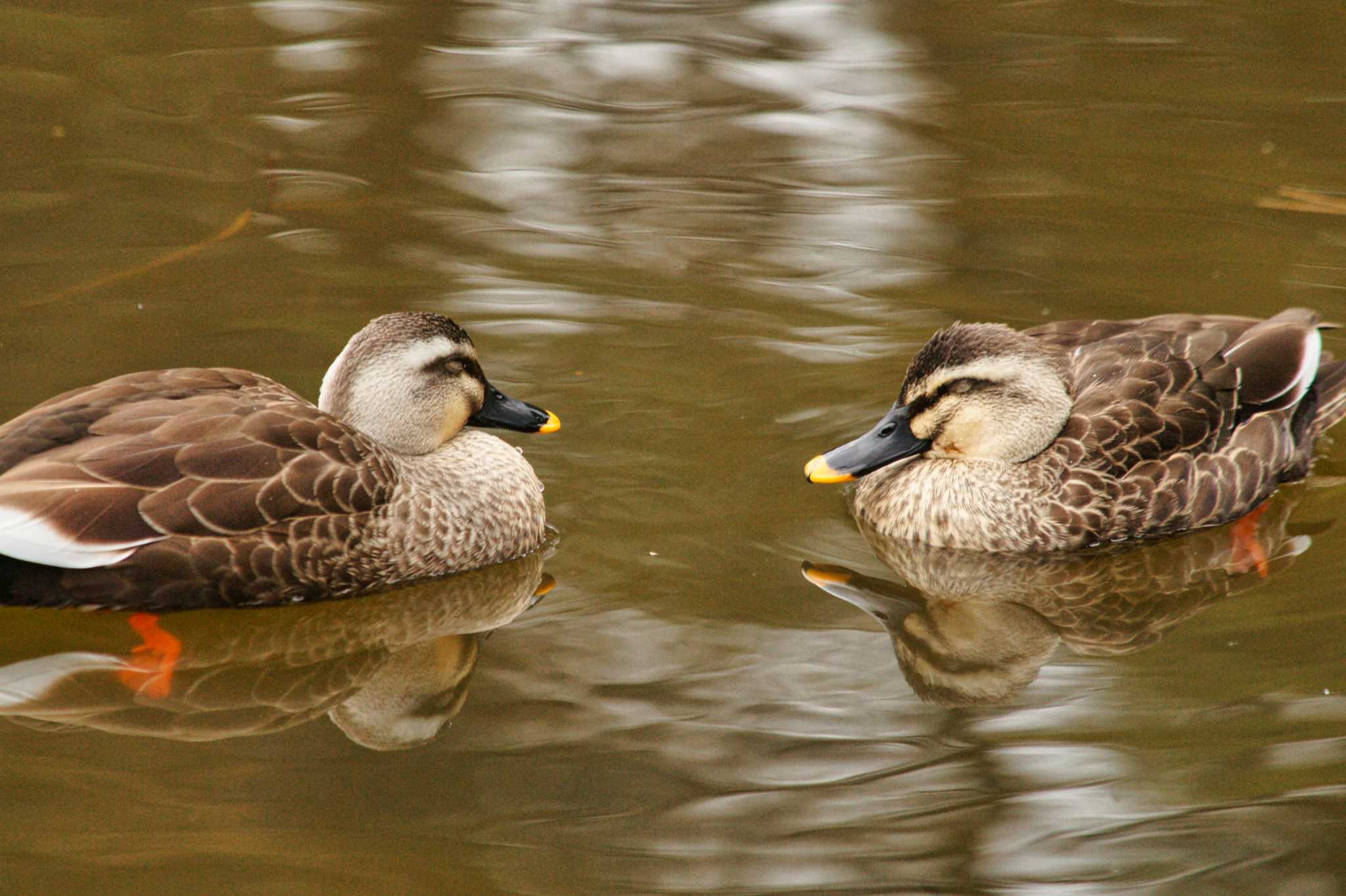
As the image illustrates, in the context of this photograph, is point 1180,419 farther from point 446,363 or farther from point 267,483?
point 267,483

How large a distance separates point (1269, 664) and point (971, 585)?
1332 millimetres

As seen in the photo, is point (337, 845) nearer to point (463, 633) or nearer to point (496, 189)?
point (463, 633)

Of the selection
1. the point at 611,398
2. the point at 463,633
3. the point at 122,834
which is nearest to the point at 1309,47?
the point at 611,398

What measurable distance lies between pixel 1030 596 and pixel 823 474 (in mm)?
1054

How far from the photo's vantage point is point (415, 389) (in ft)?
24.0

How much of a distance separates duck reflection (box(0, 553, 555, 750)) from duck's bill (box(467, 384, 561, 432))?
85cm

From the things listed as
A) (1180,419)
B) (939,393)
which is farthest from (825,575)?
(1180,419)

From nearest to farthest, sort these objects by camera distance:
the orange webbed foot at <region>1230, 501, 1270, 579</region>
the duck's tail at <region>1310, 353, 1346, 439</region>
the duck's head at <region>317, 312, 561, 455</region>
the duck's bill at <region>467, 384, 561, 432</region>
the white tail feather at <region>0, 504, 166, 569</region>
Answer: the white tail feather at <region>0, 504, 166, 569</region> < the duck's head at <region>317, 312, 561, 455</region> < the orange webbed foot at <region>1230, 501, 1270, 579</region> < the duck's bill at <region>467, 384, 561, 432</region> < the duck's tail at <region>1310, 353, 1346, 439</region>

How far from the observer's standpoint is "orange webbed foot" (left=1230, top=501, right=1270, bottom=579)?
7336 mm

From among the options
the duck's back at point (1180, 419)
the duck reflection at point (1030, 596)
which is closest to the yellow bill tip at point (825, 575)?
the duck reflection at point (1030, 596)

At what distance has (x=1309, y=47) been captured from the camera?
1280cm

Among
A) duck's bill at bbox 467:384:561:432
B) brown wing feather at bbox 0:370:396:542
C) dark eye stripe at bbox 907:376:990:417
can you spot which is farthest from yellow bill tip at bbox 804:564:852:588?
brown wing feather at bbox 0:370:396:542

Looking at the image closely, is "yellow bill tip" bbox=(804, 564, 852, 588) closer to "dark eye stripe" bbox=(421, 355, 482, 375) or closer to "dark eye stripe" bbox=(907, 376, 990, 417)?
"dark eye stripe" bbox=(907, 376, 990, 417)

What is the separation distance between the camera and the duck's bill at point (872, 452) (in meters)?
7.48
